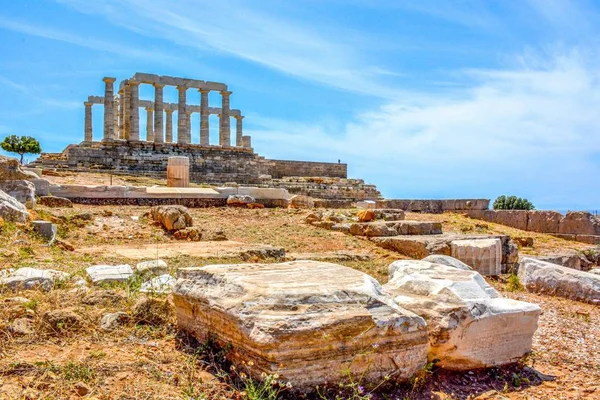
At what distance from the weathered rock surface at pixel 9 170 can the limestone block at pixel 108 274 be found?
6131 mm

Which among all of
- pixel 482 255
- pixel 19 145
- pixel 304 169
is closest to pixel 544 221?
Answer: pixel 482 255

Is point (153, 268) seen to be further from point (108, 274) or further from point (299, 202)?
point (299, 202)

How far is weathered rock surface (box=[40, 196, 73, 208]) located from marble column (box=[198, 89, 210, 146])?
24.5 meters

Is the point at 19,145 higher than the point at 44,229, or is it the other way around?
the point at 19,145

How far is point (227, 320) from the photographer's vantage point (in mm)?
3473

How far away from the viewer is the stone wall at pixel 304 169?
1437 inches

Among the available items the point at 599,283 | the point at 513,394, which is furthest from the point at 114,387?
the point at 599,283

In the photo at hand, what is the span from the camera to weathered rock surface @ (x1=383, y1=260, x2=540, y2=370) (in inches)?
155

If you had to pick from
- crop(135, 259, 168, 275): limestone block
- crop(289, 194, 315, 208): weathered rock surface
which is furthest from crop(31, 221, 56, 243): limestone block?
crop(289, 194, 315, 208): weathered rock surface

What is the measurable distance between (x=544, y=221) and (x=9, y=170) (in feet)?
53.5

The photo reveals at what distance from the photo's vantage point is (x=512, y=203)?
1055 inches

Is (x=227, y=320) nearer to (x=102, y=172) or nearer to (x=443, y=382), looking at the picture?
(x=443, y=382)

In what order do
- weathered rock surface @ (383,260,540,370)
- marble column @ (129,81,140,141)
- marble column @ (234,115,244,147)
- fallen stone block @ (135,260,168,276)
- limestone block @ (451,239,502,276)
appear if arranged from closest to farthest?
weathered rock surface @ (383,260,540,370)
fallen stone block @ (135,260,168,276)
limestone block @ (451,239,502,276)
marble column @ (129,81,140,141)
marble column @ (234,115,244,147)

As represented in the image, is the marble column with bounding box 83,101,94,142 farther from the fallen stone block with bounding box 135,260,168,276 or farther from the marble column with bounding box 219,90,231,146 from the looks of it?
the fallen stone block with bounding box 135,260,168,276
